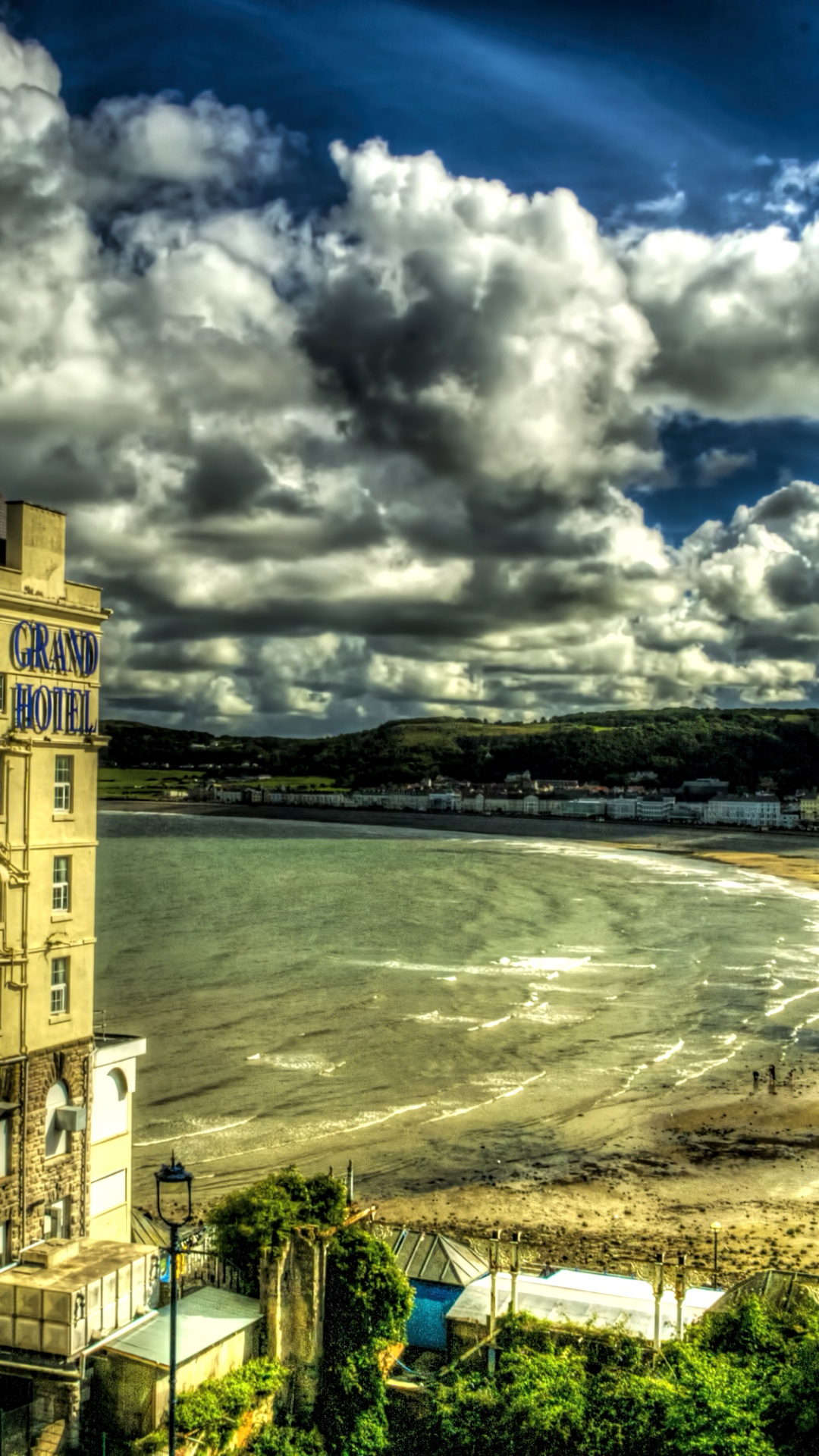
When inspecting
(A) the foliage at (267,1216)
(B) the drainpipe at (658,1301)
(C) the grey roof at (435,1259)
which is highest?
(A) the foliage at (267,1216)

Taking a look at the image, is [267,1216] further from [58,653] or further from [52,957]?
[58,653]

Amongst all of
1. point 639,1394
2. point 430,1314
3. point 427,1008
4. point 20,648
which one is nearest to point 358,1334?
point 430,1314

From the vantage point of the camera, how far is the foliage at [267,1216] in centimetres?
1641

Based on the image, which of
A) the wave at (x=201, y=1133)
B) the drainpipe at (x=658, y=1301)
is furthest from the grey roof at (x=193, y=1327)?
the wave at (x=201, y=1133)

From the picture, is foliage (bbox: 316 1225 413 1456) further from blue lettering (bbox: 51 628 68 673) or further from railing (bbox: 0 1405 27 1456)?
blue lettering (bbox: 51 628 68 673)

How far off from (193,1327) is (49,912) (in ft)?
Result: 20.8

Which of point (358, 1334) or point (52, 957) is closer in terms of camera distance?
point (358, 1334)

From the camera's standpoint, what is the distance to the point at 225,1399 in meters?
14.6

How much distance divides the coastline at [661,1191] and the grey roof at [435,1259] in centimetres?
525

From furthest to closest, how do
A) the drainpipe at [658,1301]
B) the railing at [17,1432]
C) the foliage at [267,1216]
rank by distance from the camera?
the drainpipe at [658,1301] → the foliage at [267,1216] → the railing at [17,1432]

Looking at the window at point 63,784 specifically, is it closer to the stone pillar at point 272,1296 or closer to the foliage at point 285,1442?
the stone pillar at point 272,1296

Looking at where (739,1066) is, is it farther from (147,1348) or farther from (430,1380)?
(147,1348)

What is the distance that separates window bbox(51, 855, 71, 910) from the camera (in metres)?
18.2

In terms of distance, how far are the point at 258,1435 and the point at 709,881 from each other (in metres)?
107
